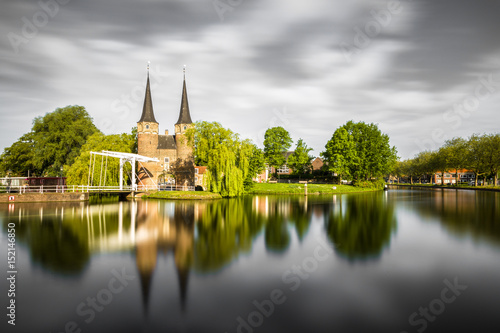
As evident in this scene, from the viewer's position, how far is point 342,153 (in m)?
57.4

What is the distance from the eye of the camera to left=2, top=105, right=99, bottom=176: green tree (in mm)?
44188

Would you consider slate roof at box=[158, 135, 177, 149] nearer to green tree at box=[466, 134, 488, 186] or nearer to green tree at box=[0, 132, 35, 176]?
green tree at box=[0, 132, 35, 176]

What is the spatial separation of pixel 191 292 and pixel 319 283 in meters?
3.53

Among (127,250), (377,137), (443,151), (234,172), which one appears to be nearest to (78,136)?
(234,172)

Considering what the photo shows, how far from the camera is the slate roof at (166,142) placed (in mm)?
48631

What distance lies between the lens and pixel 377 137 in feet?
194

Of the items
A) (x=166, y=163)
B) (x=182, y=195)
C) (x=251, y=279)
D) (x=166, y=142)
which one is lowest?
(x=251, y=279)

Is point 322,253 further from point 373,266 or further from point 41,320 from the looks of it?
point 41,320

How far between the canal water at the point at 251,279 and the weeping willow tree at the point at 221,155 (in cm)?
2076

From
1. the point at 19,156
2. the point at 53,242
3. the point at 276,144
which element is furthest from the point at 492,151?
the point at 19,156

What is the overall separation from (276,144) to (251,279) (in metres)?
56.1

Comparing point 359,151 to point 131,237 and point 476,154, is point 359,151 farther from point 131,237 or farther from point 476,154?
point 131,237

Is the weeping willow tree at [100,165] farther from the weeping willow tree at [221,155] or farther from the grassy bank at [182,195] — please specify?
the weeping willow tree at [221,155]

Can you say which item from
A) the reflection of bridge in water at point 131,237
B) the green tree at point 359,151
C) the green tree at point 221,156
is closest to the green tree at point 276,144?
the green tree at point 359,151
